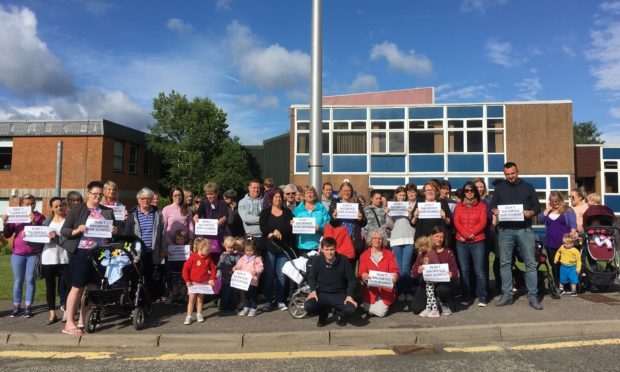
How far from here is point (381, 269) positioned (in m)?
6.60

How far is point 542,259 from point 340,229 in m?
4.05

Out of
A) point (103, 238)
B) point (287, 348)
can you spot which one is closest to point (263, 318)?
point (287, 348)

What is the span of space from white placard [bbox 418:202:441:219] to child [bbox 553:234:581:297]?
9.50ft

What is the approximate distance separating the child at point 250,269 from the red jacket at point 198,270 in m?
0.43

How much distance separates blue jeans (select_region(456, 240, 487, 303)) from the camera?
703 cm

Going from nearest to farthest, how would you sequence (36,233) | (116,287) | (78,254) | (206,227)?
(78,254) → (116,287) → (36,233) → (206,227)

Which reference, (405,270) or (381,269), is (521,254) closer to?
(405,270)

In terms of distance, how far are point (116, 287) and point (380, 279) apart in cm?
382

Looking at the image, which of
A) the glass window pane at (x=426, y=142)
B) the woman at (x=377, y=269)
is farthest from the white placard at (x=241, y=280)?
the glass window pane at (x=426, y=142)

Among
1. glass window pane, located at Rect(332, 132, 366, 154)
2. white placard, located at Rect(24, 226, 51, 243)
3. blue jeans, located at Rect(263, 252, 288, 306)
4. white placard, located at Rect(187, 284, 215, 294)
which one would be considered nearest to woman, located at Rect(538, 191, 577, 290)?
blue jeans, located at Rect(263, 252, 288, 306)

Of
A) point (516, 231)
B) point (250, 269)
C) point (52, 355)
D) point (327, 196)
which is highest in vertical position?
point (327, 196)

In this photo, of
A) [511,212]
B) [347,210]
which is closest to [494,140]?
[511,212]

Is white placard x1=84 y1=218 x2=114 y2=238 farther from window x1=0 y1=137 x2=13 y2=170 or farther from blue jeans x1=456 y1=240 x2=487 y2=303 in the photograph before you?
window x1=0 y1=137 x2=13 y2=170

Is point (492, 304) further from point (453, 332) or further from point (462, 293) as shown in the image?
point (453, 332)
